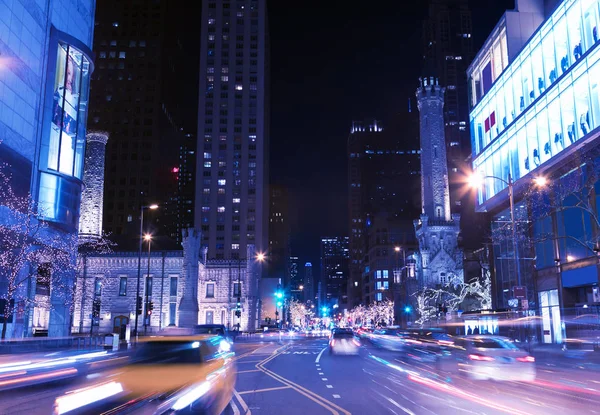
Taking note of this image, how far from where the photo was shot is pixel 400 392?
54.4 ft

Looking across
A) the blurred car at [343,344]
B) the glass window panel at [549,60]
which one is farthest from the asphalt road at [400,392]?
the glass window panel at [549,60]

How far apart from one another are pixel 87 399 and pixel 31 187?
144 feet

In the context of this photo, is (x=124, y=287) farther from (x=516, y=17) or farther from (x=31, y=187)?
(x=516, y=17)

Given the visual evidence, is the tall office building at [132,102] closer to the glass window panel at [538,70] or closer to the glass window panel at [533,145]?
the glass window panel at [533,145]

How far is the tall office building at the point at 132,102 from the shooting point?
142 metres

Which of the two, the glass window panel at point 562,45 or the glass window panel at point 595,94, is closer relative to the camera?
the glass window panel at point 595,94

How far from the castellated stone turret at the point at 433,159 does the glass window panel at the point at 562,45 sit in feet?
206

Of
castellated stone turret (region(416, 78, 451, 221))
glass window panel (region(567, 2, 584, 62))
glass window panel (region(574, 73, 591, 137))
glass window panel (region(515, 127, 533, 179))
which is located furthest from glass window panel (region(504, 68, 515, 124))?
castellated stone turret (region(416, 78, 451, 221))

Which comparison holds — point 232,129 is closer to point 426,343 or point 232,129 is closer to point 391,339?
point 391,339

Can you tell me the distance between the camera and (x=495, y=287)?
55188mm

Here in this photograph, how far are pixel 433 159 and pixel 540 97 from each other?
6122cm

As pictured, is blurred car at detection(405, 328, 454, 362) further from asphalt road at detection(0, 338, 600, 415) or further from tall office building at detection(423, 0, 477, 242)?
tall office building at detection(423, 0, 477, 242)

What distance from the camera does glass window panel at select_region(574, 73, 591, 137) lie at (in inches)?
1422

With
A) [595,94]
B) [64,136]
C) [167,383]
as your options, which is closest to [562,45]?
[595,94]
